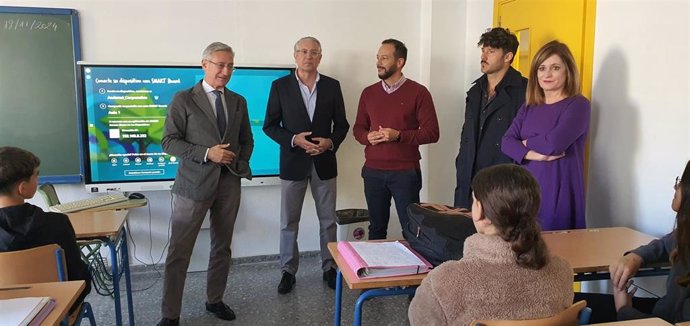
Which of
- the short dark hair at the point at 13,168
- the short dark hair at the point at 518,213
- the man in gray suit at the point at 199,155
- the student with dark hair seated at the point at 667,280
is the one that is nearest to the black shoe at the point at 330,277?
the man in gray suit at the point at 199,155

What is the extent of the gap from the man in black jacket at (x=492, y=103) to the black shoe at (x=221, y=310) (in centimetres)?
157

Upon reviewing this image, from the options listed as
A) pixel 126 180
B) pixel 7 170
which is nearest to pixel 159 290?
pixel 126 180

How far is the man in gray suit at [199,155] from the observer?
9.07ft

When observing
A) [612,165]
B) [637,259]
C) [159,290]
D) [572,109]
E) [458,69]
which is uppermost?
[458,69]

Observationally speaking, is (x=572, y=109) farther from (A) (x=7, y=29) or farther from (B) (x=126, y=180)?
(A) (x=7, y=29)

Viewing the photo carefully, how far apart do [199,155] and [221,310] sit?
1.00m

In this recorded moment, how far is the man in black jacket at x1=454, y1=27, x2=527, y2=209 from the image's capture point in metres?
2.93

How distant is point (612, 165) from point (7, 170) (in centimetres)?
282

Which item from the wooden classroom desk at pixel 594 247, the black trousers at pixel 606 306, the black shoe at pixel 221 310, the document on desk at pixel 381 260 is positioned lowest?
the black shoe at pixel 221 310

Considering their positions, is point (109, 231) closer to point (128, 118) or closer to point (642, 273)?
point (128, 118)

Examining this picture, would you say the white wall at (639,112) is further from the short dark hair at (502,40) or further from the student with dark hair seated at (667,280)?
the student with dark hair seated at (667,280)

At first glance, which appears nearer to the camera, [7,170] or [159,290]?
[7,170]

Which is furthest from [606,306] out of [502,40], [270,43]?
[270,43]

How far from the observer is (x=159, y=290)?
142 inches
